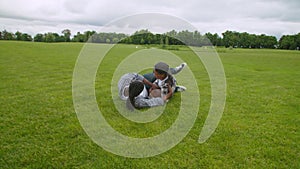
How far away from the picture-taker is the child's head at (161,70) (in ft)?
18.2

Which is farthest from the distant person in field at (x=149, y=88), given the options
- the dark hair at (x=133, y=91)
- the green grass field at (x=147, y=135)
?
the green grass field at (x=147, y=135)

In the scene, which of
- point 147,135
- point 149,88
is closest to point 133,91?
point 149,88

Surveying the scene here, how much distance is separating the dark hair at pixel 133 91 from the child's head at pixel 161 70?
76 centimetres

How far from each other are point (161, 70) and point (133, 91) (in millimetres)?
988

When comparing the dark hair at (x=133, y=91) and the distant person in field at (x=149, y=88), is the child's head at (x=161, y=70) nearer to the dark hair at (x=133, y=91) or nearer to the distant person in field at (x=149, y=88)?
the distant person in field at (x=149, y=88)

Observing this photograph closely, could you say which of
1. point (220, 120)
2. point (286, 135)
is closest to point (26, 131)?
point (220, 120)

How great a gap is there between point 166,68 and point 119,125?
193cm

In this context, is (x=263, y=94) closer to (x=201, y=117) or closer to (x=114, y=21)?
(x=201, y=117)

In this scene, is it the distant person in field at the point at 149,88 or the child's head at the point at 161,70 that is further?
the child's head at the point at 161,70

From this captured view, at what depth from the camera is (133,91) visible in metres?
4.94

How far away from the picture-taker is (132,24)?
5.12m

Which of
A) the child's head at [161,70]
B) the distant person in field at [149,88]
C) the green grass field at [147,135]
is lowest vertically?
the green grass field at [147,135]

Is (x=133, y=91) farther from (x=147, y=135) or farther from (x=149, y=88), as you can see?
(x=147, y=135)

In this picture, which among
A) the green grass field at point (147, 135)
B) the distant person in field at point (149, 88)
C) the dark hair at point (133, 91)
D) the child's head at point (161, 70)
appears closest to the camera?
the green grass field at point (147, 135)
